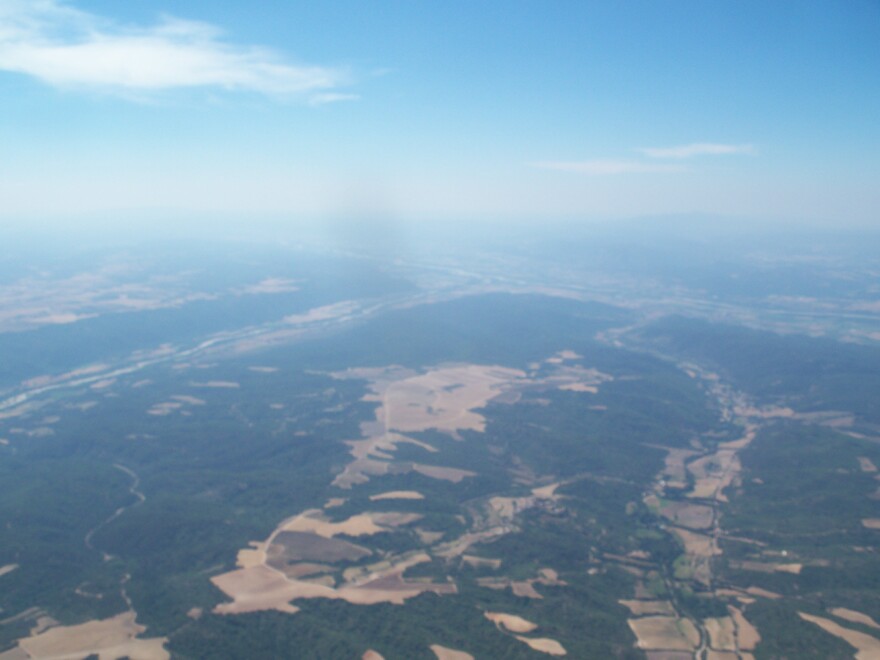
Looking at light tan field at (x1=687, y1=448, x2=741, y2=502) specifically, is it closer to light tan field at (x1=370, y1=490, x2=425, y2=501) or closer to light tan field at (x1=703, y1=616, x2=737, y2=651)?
light tan field at (x1=703, y1=616, x2=737, y2=651)

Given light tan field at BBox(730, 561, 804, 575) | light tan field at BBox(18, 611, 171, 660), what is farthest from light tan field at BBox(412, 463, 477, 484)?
light tan field at BBox(18, 611, 171, 660)

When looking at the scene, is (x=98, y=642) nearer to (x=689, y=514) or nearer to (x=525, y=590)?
(x=525, y=590)

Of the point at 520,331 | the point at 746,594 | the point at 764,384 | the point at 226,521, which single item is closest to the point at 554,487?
the point at 746,594

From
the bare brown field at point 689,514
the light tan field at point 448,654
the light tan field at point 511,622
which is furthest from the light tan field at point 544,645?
the bare brown field at point 689,514

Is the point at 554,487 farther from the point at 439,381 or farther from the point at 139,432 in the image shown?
the point at 139,432

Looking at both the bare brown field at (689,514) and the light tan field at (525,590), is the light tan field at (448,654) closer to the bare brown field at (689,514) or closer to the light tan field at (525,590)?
the light tan field at (525,590)
